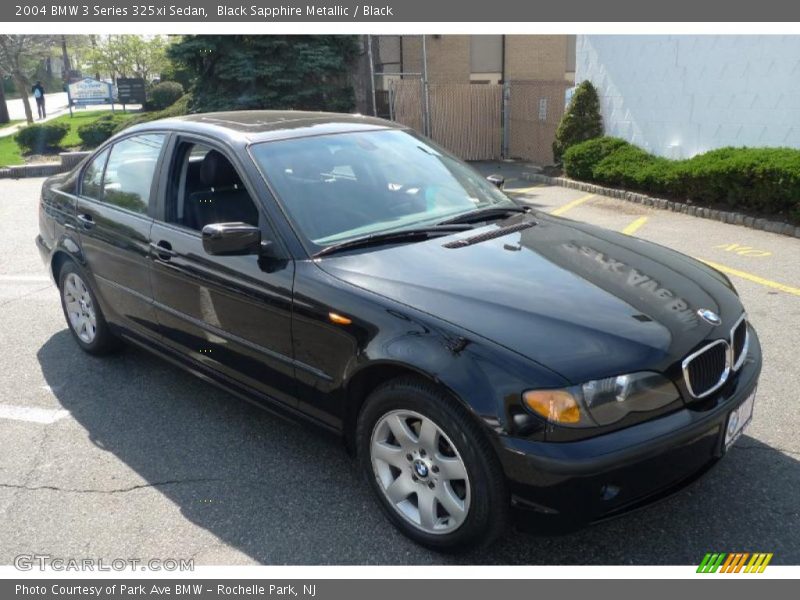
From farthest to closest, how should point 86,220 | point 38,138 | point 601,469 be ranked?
1. point 38,138
2. point 86,220
3. point 601,469

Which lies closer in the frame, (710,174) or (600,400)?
(600,400)

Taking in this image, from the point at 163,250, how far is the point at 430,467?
6.72 ft

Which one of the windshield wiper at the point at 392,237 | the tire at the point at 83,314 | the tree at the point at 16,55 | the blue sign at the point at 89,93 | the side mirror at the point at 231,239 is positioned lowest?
the tire at the point at 83,314

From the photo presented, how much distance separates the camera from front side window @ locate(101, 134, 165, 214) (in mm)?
4277

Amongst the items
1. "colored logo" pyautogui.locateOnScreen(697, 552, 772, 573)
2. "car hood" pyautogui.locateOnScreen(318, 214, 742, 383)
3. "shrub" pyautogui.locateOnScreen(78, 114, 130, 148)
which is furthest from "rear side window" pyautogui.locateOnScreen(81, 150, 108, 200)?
"shrub" pyautogui.locateOnScreen(78, 114, 130, 148)

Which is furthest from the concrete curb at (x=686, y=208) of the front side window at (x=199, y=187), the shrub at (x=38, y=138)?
the shrub at (x=38, y=138)

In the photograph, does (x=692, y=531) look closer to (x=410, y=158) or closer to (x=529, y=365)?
(x=529, y=365)

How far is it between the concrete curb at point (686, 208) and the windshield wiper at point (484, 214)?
18.6ft

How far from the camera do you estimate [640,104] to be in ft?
41.6

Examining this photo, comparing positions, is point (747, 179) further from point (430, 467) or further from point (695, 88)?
point (430, 467)

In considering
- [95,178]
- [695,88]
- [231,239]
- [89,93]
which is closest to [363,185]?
[231,239]

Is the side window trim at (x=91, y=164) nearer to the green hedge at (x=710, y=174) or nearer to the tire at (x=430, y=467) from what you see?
the tire at (x=430, y=467)

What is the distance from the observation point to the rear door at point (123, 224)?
13.9 ft

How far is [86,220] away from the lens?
4770mm
